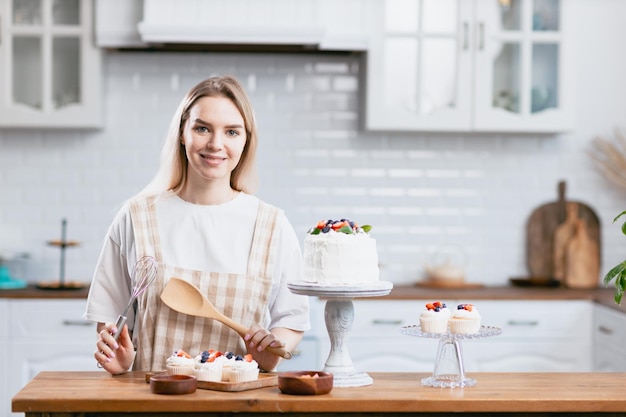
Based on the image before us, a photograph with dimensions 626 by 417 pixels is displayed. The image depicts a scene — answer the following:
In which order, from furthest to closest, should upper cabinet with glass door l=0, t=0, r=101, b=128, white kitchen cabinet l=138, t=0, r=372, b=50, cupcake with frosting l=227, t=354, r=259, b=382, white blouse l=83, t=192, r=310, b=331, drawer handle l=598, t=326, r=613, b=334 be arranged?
upper cabinet with glass door l=0, t=0, r=101, b=128 → white kitchen cabinet l=138, t=0, r=372, b=50 → drawer handle l=598, t=326, r=613, b=334 → white blouse l=83, t=192, r=310, b=331 → cupcake with frosting l=227, t=354, r=259, b=382

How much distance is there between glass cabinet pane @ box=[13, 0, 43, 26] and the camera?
470 centimetres

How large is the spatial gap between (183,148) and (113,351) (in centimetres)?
61

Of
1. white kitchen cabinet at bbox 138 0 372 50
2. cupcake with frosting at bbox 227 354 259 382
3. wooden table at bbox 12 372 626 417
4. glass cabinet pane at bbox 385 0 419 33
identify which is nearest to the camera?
wooden table at bbox 12 372 626 417

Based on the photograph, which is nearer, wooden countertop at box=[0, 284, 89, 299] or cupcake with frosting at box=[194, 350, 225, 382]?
cupcake with frosting at box=[194, 350, 225, 382]

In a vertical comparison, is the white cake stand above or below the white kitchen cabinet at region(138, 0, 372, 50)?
below

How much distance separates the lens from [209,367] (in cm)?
231

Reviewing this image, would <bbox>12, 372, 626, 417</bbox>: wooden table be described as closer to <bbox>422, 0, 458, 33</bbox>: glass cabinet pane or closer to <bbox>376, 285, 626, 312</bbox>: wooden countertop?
<bbox>376, 285, 626, 312</bbox>: wooden countertop

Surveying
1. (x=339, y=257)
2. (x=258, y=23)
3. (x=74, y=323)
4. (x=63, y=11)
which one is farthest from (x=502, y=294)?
(x=63, y=11)

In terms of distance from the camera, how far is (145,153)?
497cm

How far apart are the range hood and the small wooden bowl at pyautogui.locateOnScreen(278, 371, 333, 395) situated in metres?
2.51

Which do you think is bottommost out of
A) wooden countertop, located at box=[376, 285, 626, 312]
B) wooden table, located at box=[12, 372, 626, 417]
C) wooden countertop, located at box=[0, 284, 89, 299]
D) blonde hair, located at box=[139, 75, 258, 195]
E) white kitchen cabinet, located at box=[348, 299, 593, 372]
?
white kitchen cabinet, located at box=[348, 299, 593, 372]

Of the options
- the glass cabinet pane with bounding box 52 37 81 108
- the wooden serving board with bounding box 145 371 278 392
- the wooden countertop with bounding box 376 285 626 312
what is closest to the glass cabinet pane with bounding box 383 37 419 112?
the wooden countertop with bounding box 376 285 626 312

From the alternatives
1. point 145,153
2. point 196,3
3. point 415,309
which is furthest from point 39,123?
point 415,309

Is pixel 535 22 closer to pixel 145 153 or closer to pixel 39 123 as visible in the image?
pixel 145 153
